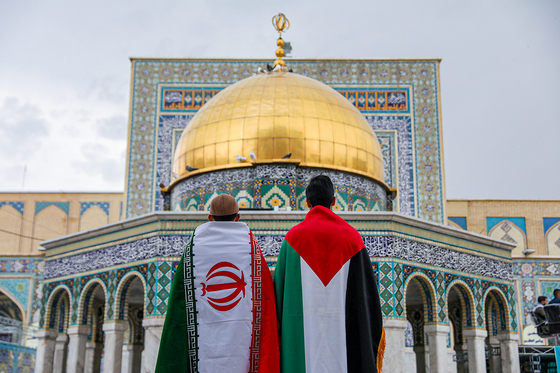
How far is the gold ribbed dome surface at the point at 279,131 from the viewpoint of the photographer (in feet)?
26.5

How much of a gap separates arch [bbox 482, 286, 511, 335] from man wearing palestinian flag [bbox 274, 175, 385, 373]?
18.2ft

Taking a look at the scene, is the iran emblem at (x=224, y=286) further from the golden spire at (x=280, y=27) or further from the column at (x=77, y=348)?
the golden spire at (x=280, y=27)

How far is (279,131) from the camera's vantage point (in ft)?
26.6

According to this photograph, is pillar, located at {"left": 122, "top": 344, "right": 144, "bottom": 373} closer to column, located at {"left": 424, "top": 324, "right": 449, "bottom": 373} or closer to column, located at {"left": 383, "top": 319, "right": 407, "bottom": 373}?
column, located at {"left": 383, "top": 319, "right": 407, "bottom": 373}

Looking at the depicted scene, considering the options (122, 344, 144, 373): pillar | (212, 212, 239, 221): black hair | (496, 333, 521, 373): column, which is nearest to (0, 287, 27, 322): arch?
(122, 344, 144, 373): pillar

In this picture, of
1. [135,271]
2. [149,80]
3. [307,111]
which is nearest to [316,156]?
[307,111]

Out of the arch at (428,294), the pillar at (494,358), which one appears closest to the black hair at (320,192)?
the arch at (428,294)

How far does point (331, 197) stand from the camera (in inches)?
104

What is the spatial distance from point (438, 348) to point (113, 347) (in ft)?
11.5

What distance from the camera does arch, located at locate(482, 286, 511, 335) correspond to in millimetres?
7613

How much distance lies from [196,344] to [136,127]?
10925mm

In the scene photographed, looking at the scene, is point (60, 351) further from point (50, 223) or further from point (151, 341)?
point (50, 223)

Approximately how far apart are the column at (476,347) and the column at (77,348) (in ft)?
14.3

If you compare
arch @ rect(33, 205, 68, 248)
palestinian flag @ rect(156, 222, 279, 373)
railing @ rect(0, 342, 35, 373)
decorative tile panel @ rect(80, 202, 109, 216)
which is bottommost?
railing @ rect(0, 342, 35, 373)
